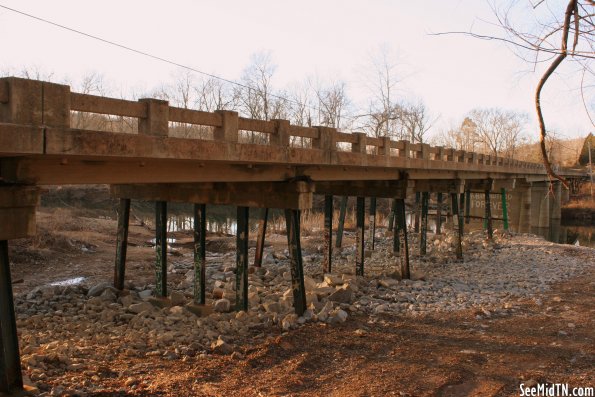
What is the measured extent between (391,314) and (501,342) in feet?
6.34

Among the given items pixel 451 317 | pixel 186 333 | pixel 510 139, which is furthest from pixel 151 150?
pixel 510 139

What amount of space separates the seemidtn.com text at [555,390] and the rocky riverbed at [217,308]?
9.82 ft

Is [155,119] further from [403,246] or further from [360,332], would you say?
[403,246]

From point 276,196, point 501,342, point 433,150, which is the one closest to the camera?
point 501,342

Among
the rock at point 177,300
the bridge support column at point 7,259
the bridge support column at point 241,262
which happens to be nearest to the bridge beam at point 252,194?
the bridge support column at point 241,262

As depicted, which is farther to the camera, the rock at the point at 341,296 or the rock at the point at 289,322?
the rock at the point at 341,296

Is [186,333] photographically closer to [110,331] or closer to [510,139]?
[110,331]

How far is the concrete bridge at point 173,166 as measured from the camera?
4.29m

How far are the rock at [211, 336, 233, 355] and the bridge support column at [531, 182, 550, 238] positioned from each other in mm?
33618

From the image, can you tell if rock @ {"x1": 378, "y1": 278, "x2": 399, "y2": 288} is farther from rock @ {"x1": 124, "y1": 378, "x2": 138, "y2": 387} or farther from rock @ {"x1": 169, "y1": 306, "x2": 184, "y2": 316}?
rock @ {"x1": 124, "y1": 378, "x2": 138, "y2": 387}

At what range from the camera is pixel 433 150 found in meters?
13.2

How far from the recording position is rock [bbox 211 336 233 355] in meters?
6.32

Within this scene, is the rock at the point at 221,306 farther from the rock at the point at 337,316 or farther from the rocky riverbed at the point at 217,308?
the rock at the point at 337,316

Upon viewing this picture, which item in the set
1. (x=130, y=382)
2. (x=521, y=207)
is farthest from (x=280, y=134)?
(x=521, y=207)
